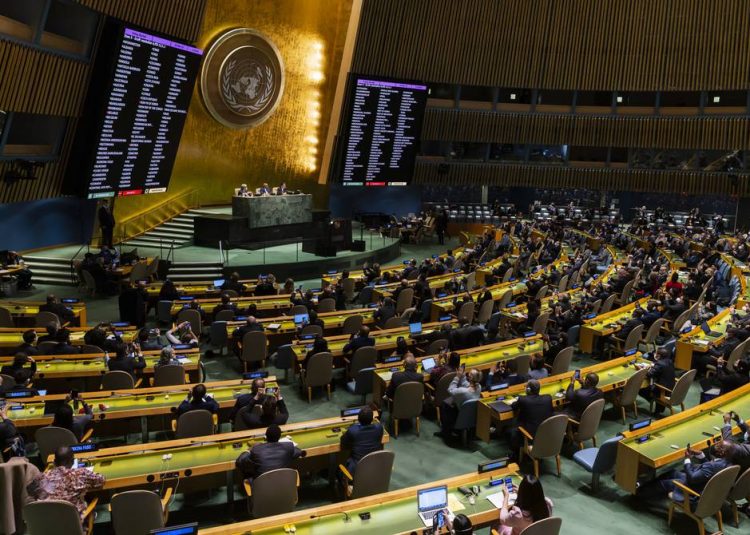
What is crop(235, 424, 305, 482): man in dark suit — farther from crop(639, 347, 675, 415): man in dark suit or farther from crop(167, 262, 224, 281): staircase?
crop(167, 262, 224, 281): staircase

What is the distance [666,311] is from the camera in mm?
13695

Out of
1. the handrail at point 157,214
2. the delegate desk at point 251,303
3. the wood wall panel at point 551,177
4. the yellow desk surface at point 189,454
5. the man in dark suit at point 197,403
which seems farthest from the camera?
the wood wall panel at point 551,177

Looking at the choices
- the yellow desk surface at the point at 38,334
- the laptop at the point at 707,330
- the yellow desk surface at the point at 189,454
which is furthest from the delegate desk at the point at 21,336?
the laptop at the point at 707,330

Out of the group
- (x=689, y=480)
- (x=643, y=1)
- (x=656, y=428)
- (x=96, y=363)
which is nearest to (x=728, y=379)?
(x=656, y=428)

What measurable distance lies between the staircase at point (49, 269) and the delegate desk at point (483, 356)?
438 inches

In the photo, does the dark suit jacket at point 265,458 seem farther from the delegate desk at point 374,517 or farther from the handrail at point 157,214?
the handrail at point 157,214

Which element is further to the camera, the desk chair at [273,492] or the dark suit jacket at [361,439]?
the dark suit jacket at [361,439]

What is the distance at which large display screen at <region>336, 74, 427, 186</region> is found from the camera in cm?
2222

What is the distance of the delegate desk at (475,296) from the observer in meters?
13.9

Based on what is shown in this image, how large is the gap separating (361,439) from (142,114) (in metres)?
12.8

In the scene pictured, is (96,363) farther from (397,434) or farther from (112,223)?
(112,223)

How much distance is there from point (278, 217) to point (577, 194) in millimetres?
17374

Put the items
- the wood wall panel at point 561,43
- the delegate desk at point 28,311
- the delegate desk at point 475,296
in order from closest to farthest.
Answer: the delegate desk at point 28,311
the delegate desk at point 475,296
the wood wall panel at point 561,43

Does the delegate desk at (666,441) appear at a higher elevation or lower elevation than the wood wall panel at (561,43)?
lower
